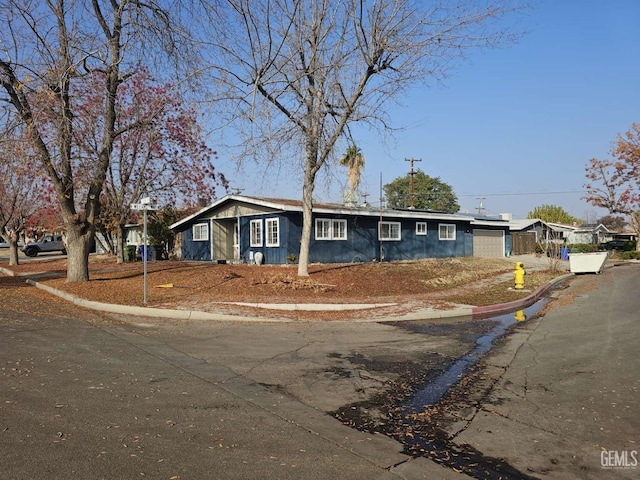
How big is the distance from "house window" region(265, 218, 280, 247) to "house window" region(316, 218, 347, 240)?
201cm

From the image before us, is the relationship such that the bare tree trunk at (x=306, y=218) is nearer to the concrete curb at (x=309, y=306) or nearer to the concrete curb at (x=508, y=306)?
the concrete curb at (x=309, y=306)

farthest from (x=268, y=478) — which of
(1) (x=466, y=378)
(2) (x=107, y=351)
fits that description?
(2) (x=107, y=351)

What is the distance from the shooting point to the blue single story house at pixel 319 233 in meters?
23.6

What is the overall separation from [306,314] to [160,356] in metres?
5.24

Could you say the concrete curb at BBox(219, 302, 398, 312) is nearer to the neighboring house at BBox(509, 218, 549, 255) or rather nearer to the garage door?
the garage door

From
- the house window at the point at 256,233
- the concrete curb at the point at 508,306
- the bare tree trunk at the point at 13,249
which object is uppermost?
the house window at the point at 256,233

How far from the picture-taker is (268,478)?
358 cm

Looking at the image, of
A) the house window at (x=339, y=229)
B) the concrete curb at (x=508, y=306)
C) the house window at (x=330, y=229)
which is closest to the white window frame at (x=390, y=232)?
the house window at (x=339, y=229)

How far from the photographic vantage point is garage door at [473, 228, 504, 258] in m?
35.6

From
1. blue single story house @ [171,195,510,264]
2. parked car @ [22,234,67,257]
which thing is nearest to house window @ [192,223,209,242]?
blue single story house @ [171,195,510,264]

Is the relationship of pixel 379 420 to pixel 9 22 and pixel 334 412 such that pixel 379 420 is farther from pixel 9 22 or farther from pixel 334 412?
pixel 9 22

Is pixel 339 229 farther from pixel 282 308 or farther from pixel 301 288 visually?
pixel 282 308

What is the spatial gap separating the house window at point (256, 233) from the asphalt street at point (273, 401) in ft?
48.6

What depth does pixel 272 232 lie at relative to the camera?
23.8 meters
